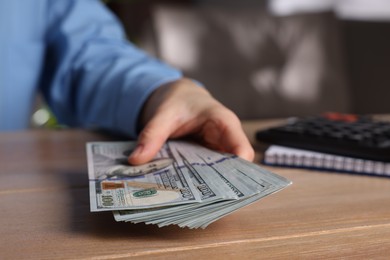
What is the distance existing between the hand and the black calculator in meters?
0.11

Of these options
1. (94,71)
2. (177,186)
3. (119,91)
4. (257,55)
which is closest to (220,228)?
(177,186)

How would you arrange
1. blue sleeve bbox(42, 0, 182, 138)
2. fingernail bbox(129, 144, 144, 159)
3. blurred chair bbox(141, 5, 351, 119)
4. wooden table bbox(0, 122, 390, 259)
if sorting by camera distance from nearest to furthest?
wooden table bbox(0, 122, 390, 259) → fingernail bbox(129, 144, 144, 159) → blue sleeve bbox(42, 0, 182, 138) → blurred chair bbox(141, 5, 351, 119)

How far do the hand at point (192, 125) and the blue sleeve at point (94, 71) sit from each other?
113 millimetres

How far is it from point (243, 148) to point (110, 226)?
0.21 metres

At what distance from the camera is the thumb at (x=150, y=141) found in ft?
1.81

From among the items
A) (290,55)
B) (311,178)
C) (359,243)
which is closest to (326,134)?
(311,178)

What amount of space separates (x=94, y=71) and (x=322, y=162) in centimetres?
51

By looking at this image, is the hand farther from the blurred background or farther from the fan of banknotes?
the blurred background

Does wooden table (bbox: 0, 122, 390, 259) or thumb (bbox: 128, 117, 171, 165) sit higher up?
thumb (bbox: 128, 117, 171, 165)

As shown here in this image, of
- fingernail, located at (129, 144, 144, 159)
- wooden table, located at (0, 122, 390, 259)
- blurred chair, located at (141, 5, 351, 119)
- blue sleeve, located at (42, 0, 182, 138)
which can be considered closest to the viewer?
wooden table, located at (0, 122, 390, 259)

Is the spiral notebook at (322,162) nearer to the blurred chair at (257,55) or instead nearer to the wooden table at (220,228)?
the wooden table at (220,228)

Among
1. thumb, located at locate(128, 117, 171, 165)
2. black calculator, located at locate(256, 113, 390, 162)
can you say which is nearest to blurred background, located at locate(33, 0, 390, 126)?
black calculator, located at locate(256, 113, 390, 162)

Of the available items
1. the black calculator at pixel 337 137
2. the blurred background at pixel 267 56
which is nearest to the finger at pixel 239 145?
the black calculator at pixel 337 137

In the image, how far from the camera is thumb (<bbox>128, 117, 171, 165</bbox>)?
0.55 m
